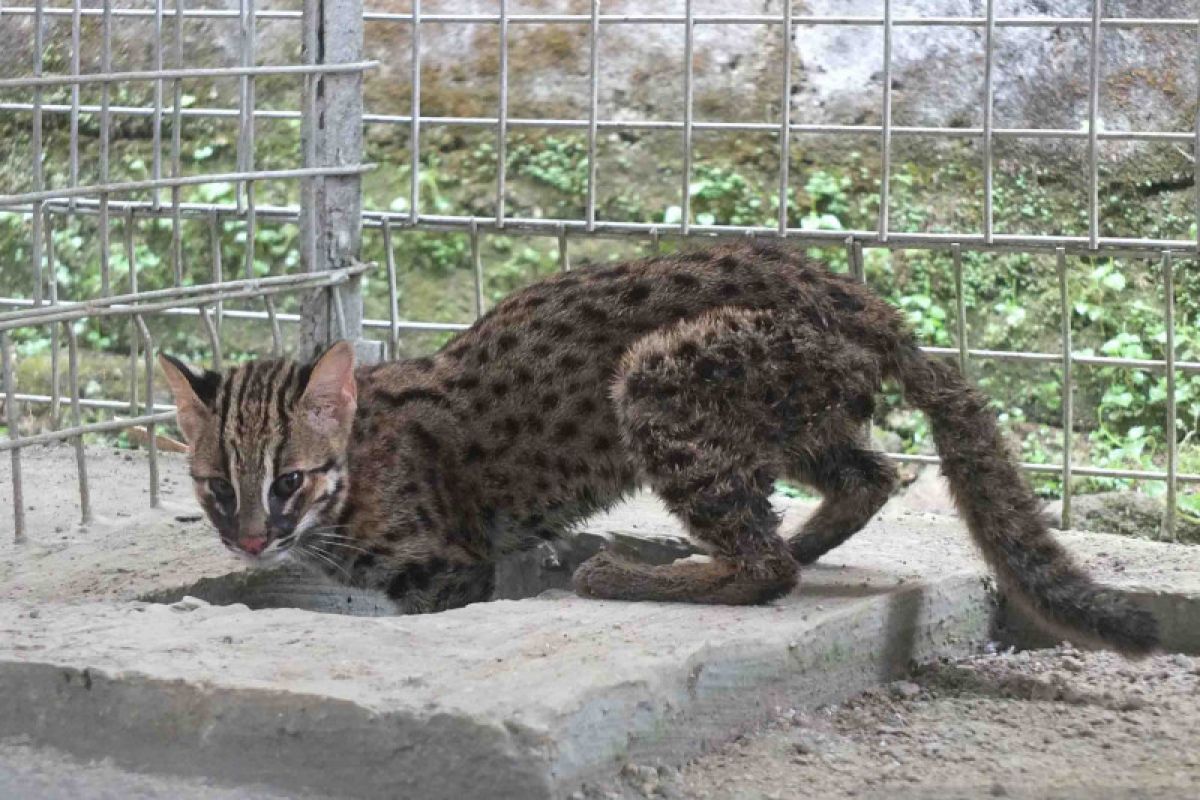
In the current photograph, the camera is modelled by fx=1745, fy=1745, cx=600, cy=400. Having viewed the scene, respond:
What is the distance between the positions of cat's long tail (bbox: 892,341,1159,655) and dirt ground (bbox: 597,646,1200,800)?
0.20 metres

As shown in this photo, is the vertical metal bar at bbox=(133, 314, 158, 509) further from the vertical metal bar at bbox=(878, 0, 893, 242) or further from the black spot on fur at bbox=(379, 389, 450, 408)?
the vertical metal bar at bbox=(878, 0, 893, 242)

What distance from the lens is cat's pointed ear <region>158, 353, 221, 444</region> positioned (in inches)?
211

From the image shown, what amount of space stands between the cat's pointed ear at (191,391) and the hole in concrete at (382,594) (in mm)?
526

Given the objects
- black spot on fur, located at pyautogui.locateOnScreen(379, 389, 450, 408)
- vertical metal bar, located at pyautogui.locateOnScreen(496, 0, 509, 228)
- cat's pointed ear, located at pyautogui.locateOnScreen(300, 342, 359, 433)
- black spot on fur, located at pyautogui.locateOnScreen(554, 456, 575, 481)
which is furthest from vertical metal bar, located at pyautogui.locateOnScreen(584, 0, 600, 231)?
cat's pointed ear, located at pyautogui.locateOnScreen(300, 342, 359, 433)

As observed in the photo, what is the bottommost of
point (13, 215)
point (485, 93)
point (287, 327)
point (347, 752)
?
point (347, 752)

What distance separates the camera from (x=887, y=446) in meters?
8.53

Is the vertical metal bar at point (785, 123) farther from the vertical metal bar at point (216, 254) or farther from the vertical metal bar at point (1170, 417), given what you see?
the vertical metal bar at point (216, 254)

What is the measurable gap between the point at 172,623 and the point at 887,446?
4.70m

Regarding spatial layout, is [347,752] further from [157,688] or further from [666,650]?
[666,650]

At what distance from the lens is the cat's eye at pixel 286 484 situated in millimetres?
5270

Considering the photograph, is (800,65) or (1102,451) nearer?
(1102,451)

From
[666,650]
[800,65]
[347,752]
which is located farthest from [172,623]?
[800,65]

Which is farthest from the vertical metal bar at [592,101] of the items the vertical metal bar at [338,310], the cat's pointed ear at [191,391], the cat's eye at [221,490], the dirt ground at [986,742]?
the dirt ground at [986,742]

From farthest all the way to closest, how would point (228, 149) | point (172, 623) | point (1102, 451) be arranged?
point (228, 149)
point (1102, 451)
point (172, 623)
